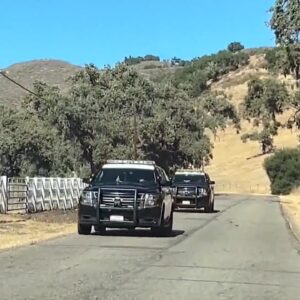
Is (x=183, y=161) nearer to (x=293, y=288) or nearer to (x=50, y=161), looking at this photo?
(x=50, y=161)

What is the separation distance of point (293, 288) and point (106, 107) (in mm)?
47954

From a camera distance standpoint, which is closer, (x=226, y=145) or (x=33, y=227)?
(x=33, y=227)

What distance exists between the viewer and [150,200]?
18.0 meters

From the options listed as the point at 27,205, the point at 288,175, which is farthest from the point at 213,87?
the point at 27,205

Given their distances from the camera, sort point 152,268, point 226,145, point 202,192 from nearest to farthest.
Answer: point 152,268, point 202,192, point 226,145

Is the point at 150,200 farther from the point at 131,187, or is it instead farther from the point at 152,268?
the point at 152,268

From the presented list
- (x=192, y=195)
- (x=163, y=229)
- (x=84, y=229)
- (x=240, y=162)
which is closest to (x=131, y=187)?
(x=163, y=229)

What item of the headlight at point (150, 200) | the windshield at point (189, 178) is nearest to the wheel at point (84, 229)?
the headlight at point (150, 200)

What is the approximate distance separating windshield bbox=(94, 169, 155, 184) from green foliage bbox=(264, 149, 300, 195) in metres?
61.8

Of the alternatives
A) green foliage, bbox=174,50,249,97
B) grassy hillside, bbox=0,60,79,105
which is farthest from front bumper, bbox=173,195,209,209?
green foliage, bbox=174,50,249,97

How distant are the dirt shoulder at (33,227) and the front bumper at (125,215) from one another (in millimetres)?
1178

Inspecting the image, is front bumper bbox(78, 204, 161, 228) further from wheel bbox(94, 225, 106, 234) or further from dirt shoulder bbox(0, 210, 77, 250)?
wheel bbox(94, 225, 106, 234)

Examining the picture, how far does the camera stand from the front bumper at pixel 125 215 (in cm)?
1788

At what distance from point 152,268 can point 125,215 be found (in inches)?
234
